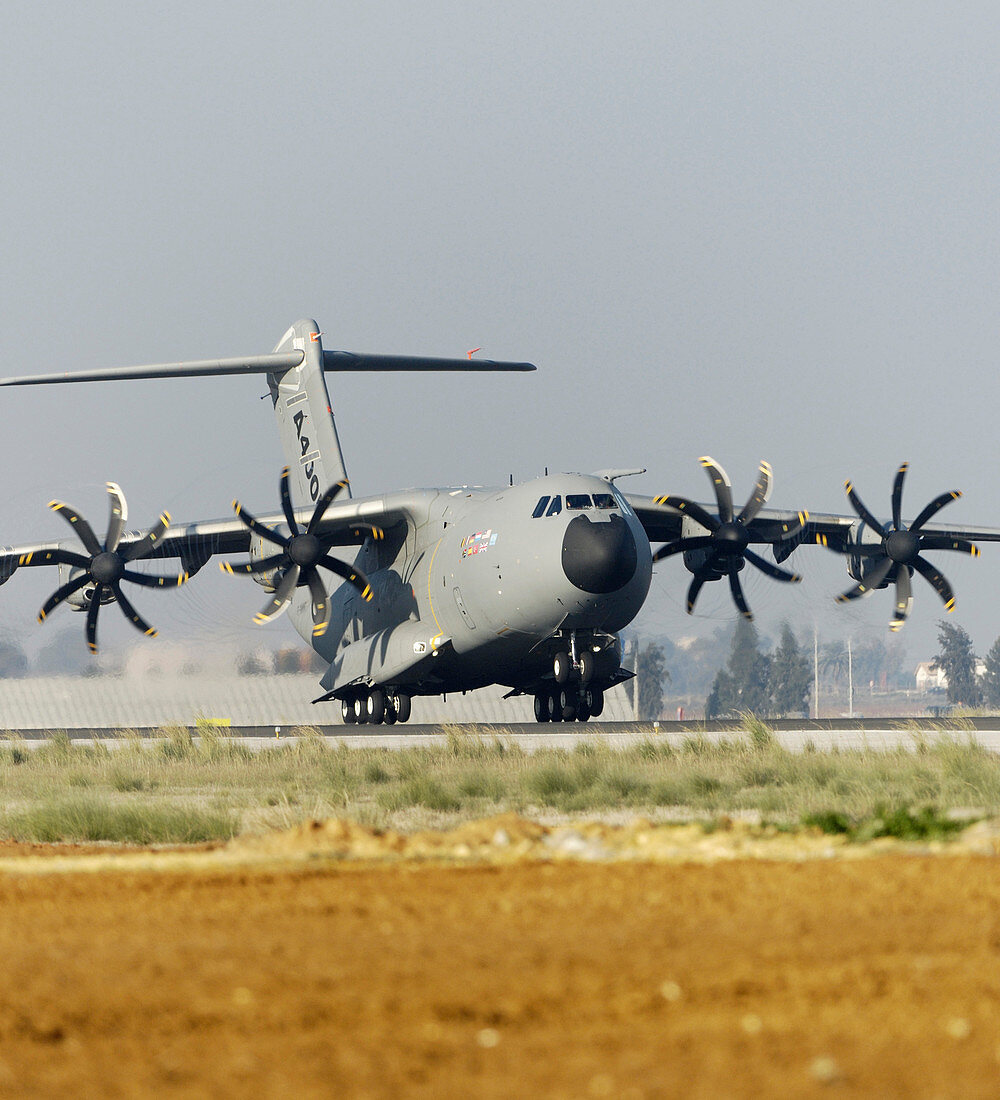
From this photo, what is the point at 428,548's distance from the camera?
2842cm

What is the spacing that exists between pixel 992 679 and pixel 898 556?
3816 inches

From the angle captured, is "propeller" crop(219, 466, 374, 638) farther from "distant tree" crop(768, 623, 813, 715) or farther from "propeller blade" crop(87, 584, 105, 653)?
"distant tree" crop(768, 623, 813, 715)

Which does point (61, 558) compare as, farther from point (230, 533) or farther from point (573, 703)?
point (573, 703)

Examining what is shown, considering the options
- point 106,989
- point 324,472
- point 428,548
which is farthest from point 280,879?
point 324,472

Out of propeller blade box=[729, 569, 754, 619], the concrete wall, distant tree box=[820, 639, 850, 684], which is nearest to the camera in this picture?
propeller blade box=[729, 569, 754, 619]

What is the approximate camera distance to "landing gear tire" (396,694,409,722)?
96.6 feet

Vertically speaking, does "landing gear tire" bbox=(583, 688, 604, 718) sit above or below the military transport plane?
below

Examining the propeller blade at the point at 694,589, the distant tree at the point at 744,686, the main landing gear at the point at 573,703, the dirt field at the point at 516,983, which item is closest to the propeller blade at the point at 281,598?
the main landing gear at the point at 573,703

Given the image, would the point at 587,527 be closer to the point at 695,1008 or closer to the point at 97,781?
the point at 97,781

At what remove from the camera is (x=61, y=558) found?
2859 centimetres

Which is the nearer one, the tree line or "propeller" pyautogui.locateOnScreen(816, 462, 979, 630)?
"propeller" pyautogui.locateOnScreen(816, 462, 979, 630)

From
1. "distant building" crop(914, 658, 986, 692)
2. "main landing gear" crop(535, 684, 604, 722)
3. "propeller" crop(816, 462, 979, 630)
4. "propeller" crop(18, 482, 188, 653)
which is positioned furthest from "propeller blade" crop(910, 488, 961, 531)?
"distant building" crop(914, 658, 986, 692)

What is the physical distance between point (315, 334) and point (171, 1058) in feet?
97.7

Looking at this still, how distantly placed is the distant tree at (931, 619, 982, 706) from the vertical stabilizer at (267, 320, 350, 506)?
89743 millimetres
